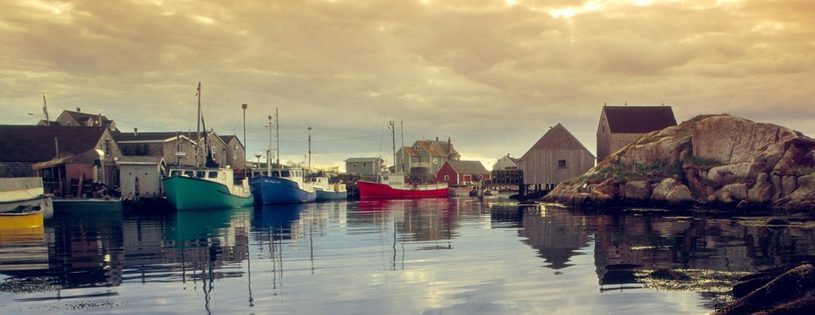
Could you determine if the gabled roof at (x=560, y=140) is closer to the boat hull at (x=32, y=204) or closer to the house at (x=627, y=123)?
the house at (x=627, y=123)

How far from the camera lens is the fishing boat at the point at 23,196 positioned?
118 ft

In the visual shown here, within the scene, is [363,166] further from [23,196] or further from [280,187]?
[23,196]

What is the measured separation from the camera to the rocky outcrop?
1542 inches

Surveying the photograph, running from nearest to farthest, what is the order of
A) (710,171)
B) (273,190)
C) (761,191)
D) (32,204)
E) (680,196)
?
(32,204)
(761,191)
(680,196)
(710,171)
(273,190)

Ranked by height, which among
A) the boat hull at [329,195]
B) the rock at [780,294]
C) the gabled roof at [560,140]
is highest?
the gabled roof at [560,140]

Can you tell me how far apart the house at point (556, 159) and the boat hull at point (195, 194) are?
31210 mm

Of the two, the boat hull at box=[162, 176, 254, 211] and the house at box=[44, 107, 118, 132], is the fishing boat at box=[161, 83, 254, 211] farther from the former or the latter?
the house at box=[44, 107, 118, 132]

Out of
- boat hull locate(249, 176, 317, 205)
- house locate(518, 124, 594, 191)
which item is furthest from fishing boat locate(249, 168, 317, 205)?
house locate(518, 124, 594, 191)

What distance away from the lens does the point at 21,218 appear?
3169 cm

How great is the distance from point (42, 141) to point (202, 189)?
1722cm

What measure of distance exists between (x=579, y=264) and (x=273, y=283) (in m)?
8.03

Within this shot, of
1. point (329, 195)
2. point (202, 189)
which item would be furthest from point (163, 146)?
point (329, 195)

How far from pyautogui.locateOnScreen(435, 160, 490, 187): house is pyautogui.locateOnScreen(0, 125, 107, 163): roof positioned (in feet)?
192

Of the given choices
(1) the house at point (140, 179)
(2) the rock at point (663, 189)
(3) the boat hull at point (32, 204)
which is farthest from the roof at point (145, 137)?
(2) the rock at point (663, 189)
